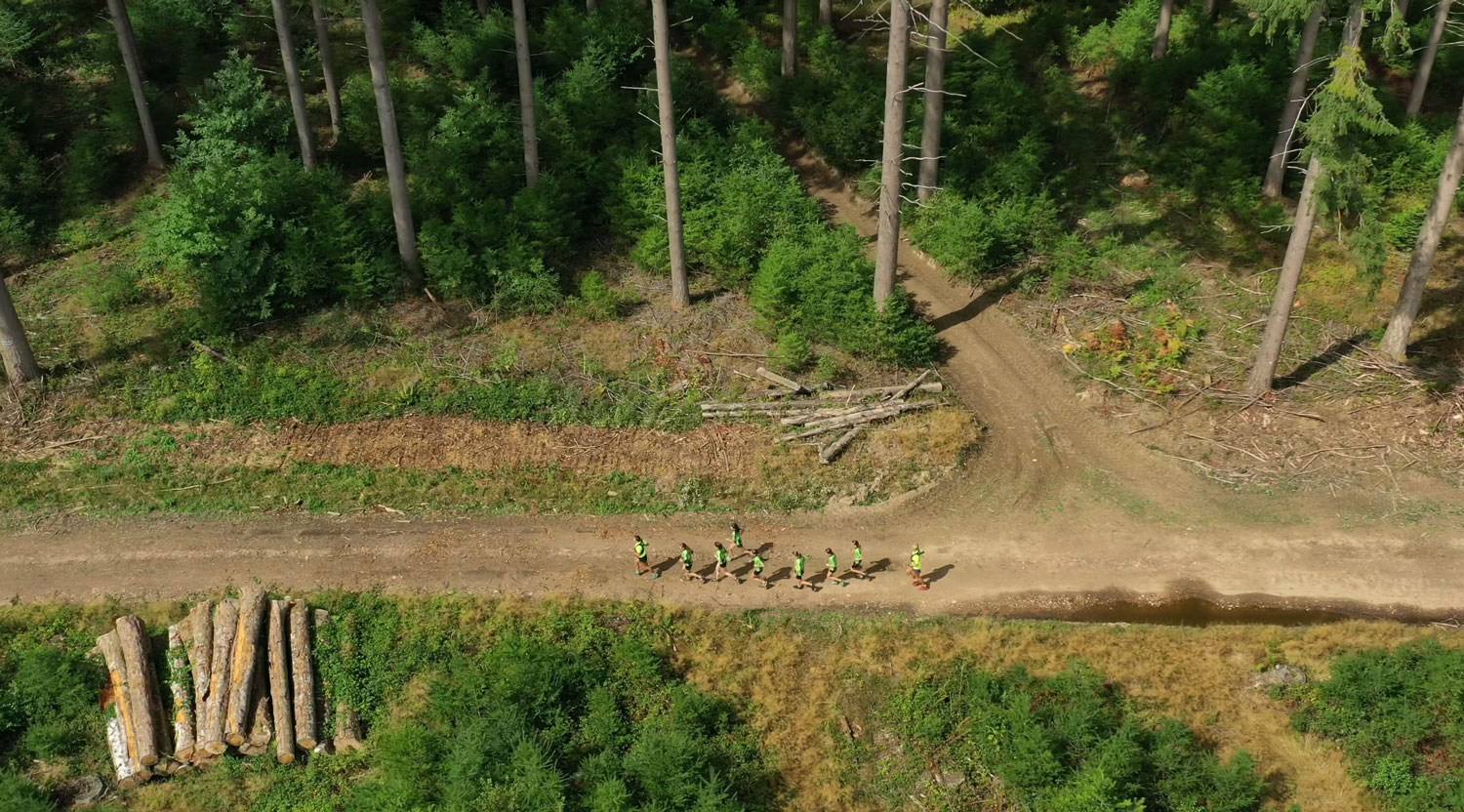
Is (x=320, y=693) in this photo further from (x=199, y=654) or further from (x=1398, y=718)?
(x=1398, y=718)

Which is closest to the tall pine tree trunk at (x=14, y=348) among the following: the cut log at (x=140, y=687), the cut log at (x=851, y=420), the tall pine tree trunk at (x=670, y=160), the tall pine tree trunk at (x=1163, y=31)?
the cut log at (x=140, y=687)

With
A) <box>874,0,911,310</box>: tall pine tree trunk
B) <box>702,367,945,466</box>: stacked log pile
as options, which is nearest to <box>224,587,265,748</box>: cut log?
<box>702,367,945,466</box>: stacked log pile

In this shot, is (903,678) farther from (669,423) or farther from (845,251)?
(845,251)

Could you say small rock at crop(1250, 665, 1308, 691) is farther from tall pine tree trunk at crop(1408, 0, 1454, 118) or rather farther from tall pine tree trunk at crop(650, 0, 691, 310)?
tall pine tree trunk at crop(1408, 0, 1454, 118)

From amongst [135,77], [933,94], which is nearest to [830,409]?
[933,94]

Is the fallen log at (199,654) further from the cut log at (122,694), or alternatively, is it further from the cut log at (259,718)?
the cut log at (122,694)

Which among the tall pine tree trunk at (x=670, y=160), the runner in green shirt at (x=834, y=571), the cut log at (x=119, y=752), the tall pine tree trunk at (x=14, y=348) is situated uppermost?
the tall pine tree trunk at (x=670, y=160)
